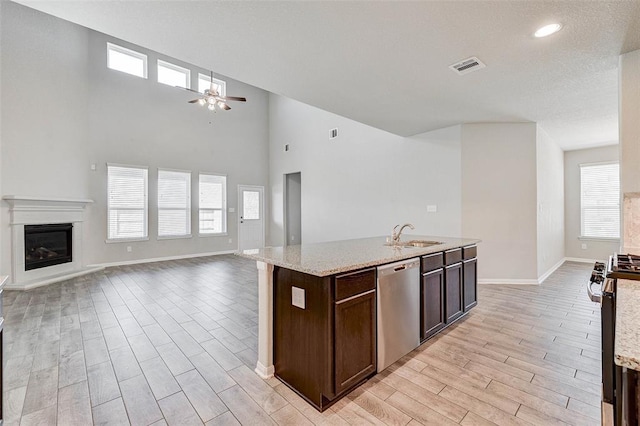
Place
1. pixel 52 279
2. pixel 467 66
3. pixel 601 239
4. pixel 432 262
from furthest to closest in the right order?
pixel 601 239
pixel 52 279
pixel 467 66
pixel 432 262

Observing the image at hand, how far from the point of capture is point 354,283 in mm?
1849

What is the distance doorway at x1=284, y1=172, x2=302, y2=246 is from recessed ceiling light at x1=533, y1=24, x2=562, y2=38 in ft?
22.3

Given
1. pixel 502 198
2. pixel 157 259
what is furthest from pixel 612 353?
pixel 157 259

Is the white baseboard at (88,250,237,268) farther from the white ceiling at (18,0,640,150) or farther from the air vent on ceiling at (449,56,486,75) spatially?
the air vent on ceiling at (449,56,486,75)

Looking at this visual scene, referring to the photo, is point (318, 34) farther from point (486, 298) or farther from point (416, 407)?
point (486, 298)

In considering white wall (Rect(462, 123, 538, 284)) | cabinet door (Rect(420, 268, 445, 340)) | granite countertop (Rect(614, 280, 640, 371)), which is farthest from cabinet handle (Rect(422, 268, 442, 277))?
white wall (Rect(462, 123, 538, 284))

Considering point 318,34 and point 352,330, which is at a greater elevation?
point 318,34

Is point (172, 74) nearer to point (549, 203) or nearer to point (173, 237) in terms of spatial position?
point (173, 237)

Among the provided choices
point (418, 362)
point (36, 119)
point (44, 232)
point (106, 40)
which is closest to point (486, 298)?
point (418, 362)

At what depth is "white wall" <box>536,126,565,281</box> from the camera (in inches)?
185

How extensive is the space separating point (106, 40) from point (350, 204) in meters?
6.36

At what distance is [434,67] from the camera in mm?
2719

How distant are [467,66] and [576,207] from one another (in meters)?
6.06

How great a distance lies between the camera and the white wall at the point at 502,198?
452cm
